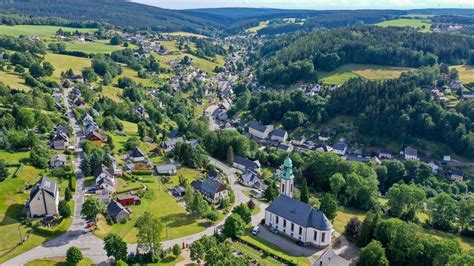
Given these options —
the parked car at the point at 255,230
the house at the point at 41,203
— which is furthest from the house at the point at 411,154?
the house at the point at 41,203

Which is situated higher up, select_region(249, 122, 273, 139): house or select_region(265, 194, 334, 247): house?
select_region(265, 194, 334, 247): house

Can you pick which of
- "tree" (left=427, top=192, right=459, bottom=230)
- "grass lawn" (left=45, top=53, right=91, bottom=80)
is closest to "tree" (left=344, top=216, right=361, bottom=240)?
"tree" (left=427, top=192, right=459, bottom=230)

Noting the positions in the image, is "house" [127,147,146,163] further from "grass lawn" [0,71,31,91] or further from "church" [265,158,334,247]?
"grass lawn" [0,71,31,91]

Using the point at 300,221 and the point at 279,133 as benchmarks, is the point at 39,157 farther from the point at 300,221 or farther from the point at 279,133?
the point at 279,133

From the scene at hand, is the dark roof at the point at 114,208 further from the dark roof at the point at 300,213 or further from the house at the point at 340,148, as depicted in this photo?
the house at the point at 340,148

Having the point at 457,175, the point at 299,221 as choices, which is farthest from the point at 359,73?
the point at 299,221

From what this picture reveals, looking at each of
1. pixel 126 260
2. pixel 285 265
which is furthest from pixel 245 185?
pixel 126 260
